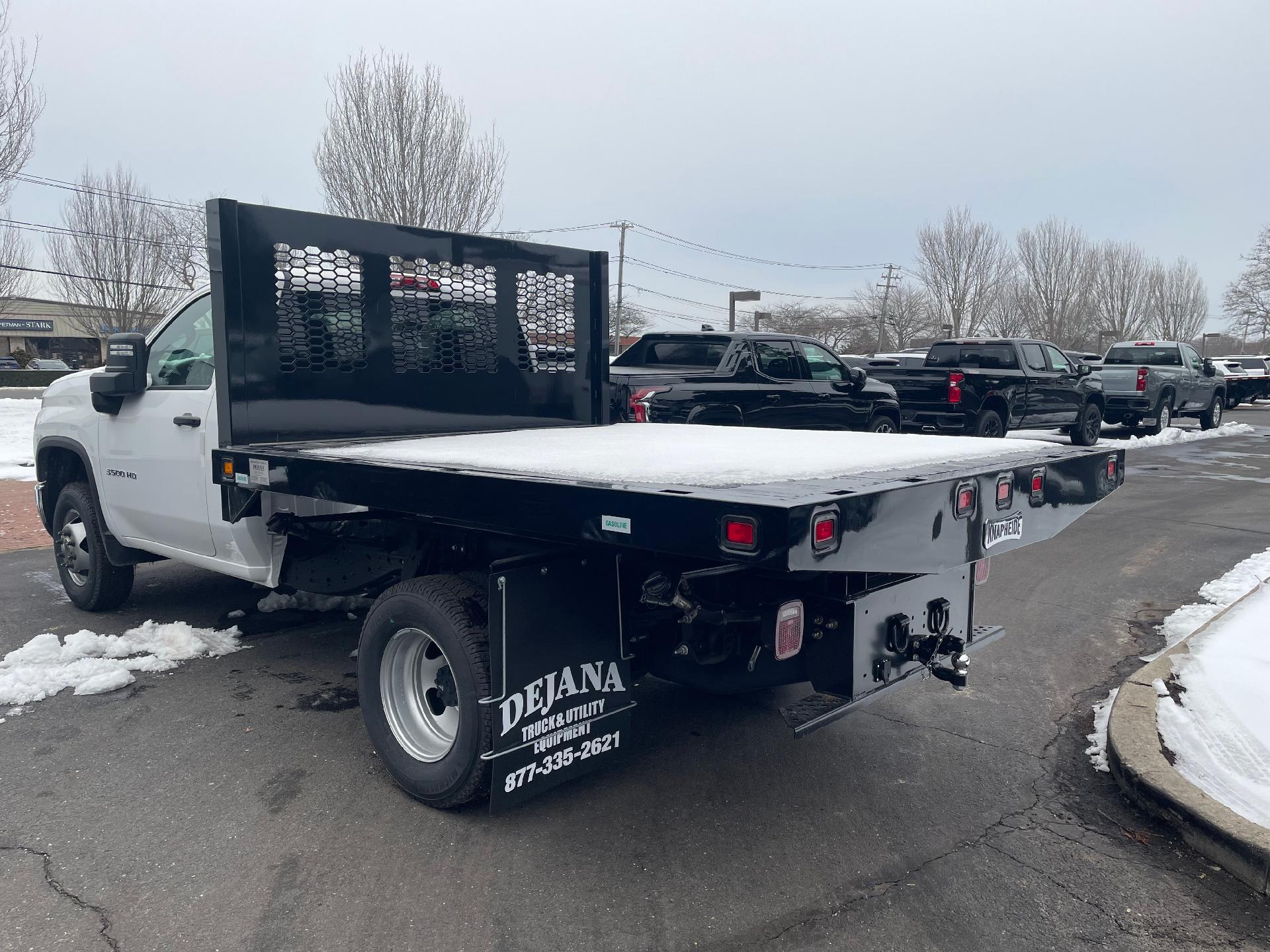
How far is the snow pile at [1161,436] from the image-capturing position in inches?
728

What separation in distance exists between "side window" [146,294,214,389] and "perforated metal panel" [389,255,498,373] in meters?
0.95

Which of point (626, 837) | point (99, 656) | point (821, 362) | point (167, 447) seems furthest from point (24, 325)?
point (626, 837)

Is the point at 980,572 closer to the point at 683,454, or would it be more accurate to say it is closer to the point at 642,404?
the point at 683,454

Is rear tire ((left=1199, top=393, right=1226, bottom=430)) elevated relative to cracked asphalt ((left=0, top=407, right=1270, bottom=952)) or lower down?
elevated

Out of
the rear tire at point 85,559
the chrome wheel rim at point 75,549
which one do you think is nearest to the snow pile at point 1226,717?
the rear tire at point 85,559

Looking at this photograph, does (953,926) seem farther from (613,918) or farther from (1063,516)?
(1063,516)

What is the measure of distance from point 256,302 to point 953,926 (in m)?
3.44

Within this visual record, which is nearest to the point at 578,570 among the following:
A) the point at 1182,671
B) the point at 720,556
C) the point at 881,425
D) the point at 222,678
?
the point at 720,556

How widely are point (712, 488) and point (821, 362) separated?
948cm

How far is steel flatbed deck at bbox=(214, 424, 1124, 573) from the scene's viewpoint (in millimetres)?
2363

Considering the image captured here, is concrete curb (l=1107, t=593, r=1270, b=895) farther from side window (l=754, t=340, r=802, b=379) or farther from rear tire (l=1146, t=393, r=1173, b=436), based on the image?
rear tire (l=1146, t=393, r=1173, b=436)

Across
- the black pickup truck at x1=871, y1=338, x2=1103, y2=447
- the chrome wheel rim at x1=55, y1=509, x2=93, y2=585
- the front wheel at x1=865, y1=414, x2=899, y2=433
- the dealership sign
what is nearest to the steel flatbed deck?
the chrome wheel rim at x1=55, y1=509, x2=93, y2=585

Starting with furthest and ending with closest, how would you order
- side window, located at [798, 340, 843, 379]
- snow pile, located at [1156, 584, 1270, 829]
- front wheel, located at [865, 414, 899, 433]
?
front wheel, located at [865, 414, 899, 433], side window, located at [798, 340, 843, 379], snow pile, located at [1156, 584, 1270, 829]

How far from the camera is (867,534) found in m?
2.51
